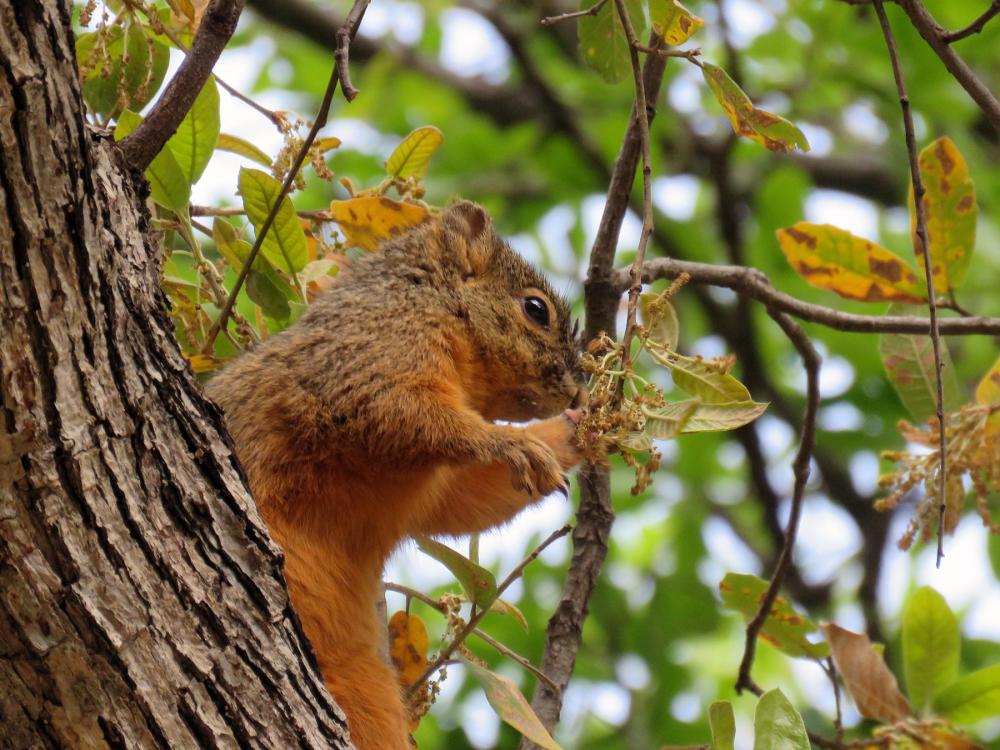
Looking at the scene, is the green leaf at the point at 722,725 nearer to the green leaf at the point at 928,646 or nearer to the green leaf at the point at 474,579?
the green leaf at the point at 474,579

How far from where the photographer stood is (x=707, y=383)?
2.49 meters

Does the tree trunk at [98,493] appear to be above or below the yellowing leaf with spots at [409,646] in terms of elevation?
below

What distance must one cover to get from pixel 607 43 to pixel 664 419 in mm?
1118

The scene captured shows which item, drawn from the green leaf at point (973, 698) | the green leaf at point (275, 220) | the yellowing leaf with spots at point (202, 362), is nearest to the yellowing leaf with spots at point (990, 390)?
the green leaf at point (973, 698)

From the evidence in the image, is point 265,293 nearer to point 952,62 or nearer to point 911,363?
point 952,62

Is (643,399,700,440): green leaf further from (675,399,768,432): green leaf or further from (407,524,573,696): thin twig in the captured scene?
(407,524,573,696): thin twig

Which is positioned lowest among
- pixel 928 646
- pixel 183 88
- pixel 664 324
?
pixel 183 88

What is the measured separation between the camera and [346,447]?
9.46ft

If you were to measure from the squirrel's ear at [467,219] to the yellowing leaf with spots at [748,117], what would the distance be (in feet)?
3.89

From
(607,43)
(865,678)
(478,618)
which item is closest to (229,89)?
(607,43)

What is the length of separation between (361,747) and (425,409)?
755 mm

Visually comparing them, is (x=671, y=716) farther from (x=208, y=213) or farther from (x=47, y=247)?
(x=47, y=247)

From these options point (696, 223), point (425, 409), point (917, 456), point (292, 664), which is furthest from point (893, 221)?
point (292, 664)

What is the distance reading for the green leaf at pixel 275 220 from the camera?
2.77m
